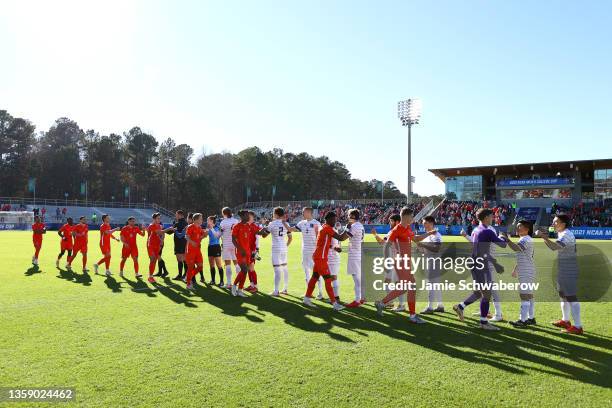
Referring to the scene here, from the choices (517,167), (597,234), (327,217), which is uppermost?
(517,167)

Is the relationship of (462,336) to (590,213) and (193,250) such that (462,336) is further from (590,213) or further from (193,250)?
(590,213)

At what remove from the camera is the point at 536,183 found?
170 ft

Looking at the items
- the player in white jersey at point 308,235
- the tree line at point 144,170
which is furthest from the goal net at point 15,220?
the player in white jersey at point 308,235

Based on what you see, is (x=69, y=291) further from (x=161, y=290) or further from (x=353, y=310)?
(x=353, y=310)

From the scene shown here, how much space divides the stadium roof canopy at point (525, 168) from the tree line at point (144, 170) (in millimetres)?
24028

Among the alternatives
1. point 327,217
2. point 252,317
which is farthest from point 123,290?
point 327,217

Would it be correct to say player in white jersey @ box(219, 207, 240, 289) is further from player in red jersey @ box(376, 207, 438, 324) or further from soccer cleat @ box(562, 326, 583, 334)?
soccer cleat @ box(562, 326, 583, 334)

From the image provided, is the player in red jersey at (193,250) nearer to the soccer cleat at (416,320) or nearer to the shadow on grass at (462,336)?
the shadow on grass at (462,336)

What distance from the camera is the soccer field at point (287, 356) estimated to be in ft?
15.7

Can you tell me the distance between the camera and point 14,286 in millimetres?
11797

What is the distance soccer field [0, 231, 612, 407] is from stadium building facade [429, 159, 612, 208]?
46863 mm

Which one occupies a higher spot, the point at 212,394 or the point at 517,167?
the point at 517,167

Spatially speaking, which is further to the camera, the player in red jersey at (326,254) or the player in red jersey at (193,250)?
the player in red jersey at (193,250)

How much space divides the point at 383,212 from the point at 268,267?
42.7 metres
